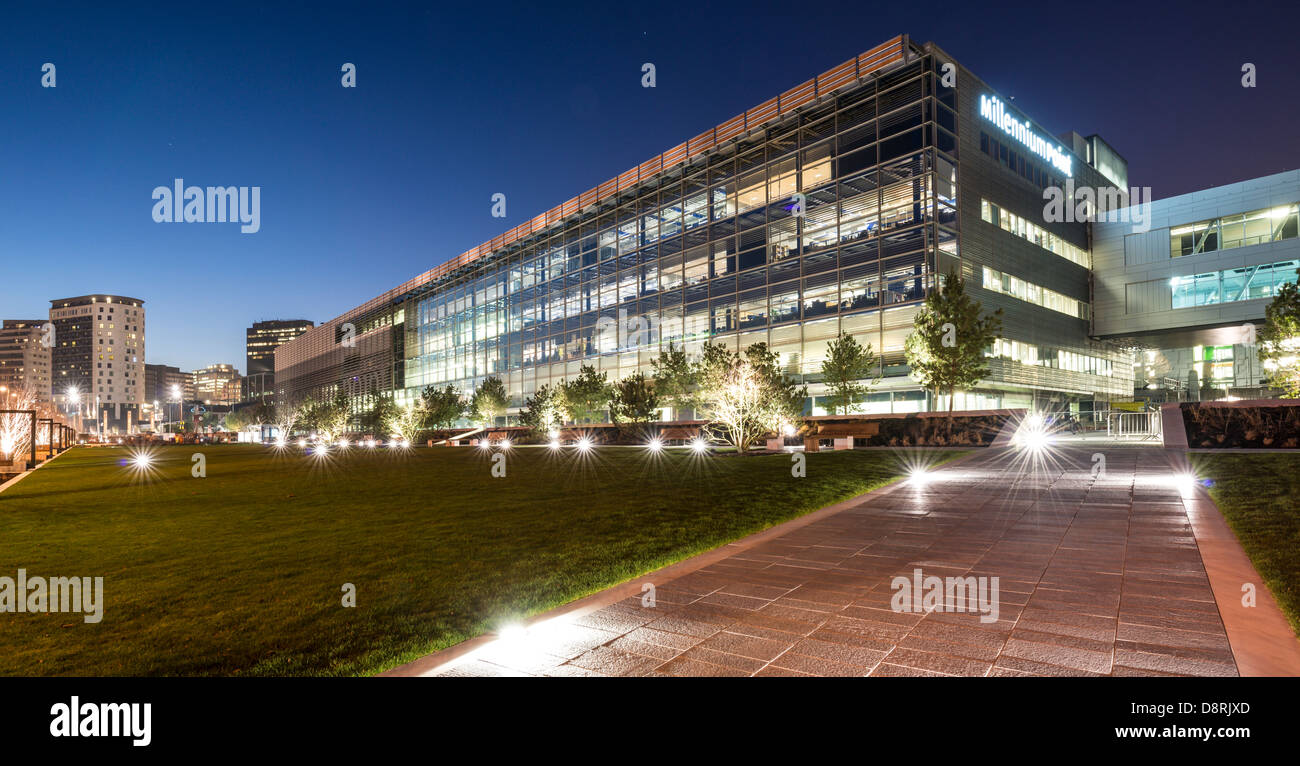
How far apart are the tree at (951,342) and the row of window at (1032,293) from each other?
40.0ft

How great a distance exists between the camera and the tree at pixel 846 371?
37812mm

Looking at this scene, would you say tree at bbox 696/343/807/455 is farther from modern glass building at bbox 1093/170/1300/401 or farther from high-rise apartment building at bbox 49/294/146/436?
high-rise apartment building at bbox 49/294/146/436

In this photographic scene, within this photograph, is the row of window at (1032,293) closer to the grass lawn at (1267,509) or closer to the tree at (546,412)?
the grass lawn at (1267,509)

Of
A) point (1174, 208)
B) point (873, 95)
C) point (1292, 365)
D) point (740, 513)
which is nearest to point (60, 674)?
point (740, 513)

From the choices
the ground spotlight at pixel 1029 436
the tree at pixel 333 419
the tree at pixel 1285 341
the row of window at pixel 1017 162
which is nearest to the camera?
the tree at pixel 1285 341

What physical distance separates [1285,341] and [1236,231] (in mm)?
27311

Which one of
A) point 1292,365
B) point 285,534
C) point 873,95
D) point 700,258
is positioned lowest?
point 285,534

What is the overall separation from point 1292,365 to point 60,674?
39.2 m

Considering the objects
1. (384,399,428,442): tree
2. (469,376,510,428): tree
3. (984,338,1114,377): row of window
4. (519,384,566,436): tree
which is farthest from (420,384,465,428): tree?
(984,338,1114,377): row of window

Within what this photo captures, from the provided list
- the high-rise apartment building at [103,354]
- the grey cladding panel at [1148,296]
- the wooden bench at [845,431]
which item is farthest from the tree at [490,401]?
the high-rise apartment building at [103,354]

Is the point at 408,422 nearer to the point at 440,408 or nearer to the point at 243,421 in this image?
the point at 440,408

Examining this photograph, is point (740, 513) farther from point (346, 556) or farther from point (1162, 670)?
point (1162, 670)

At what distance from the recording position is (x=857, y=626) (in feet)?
16.1

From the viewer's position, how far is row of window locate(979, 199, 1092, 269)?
142ft
